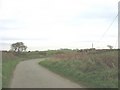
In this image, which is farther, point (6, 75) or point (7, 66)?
point (7, 66)

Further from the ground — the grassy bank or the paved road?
the grassy bank

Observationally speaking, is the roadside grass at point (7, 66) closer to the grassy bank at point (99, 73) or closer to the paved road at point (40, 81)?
the paved road at point (40, 81)

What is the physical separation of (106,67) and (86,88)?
4.72 meters

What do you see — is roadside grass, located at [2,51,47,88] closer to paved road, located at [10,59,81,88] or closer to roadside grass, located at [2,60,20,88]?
roadside grass, located at [2,60,20,88]

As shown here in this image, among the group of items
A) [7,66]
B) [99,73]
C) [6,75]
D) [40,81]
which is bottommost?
[40,81]

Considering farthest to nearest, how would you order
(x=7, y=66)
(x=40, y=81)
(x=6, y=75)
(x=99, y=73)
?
(x=7, y=66)
(x=6, y=75)
(x=40, y=81)
(x=99, y=73)

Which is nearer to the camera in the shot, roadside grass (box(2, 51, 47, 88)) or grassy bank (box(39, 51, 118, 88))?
grassy bank (box(39, 51, 118, 88))

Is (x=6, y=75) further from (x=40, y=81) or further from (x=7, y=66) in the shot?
(x=7, y=66)

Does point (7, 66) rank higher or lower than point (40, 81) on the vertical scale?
higher

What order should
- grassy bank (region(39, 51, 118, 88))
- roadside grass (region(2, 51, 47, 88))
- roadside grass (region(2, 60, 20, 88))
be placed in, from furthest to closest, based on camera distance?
roadside grass (region(2, 51, 47, 88)) → roadside grass (region(2, 60, 20, 88)) → grassy bank (region(39, 51, 118, 88))

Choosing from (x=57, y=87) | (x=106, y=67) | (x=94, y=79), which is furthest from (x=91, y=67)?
(x=57, y=87)

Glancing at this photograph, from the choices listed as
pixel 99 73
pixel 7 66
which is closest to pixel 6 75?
pixel 99 73

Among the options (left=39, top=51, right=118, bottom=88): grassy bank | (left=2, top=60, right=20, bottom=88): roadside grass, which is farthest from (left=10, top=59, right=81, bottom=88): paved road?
(left=39, top=51, right=118, bottom=88): grassy bank

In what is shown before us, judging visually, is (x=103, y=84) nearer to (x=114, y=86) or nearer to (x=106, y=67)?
(x=114, y=86)
